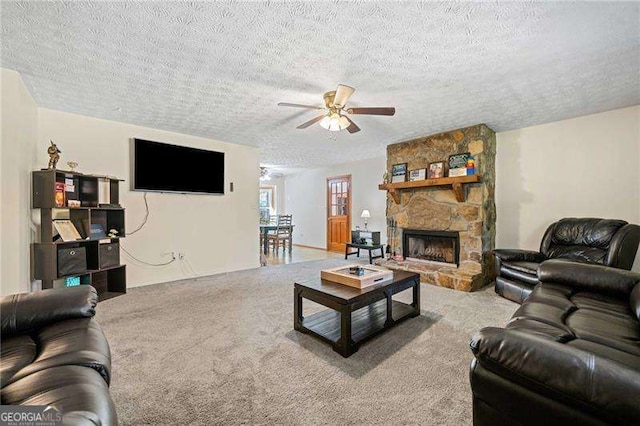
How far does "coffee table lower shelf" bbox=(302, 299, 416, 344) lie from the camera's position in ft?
7.18

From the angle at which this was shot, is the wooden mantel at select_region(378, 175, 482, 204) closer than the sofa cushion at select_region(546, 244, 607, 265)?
No

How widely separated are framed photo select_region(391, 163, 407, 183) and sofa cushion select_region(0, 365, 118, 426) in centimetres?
457

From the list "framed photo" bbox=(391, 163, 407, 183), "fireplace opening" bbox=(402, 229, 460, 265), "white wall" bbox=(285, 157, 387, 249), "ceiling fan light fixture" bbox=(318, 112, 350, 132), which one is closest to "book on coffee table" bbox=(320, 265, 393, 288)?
"ceiling fan light fixture" bbox=(318, 112, 350, 132)

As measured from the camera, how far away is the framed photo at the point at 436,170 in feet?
14.3

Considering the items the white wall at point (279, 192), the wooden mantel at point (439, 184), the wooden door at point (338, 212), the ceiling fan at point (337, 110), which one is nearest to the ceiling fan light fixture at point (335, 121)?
the ceiling fan at point (337, 110)

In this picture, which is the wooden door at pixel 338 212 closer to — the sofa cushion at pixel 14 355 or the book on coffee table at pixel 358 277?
the book on coffee table at pixel 358 277

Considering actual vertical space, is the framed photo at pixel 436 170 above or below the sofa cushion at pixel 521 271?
above

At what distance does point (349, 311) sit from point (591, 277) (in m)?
1.77

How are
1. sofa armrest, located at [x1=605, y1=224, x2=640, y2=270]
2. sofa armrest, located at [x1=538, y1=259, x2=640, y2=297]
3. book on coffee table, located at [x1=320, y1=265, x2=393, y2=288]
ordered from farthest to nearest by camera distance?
sofa armrest, located at [x1=605, y1=224, x2=640, y2=270]
book on coffee table, located at [x1=320, y1=265, x2=393, y2=288]
sofa armrest, located at [x1=538, y1=259, x2=640, y2=297]

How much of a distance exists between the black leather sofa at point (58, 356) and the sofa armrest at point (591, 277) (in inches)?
111

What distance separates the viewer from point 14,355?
3.80 feet

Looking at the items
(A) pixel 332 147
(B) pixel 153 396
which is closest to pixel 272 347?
(B) pixel 153 396

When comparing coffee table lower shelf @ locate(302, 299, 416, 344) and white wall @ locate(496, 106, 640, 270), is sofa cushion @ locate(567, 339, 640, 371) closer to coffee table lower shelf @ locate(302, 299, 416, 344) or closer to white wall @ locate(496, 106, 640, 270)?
coffee table lower shelf @ locate(302, 299, 416, 344)

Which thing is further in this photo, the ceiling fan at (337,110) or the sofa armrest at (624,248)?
the sofa armrest at (624,248)
